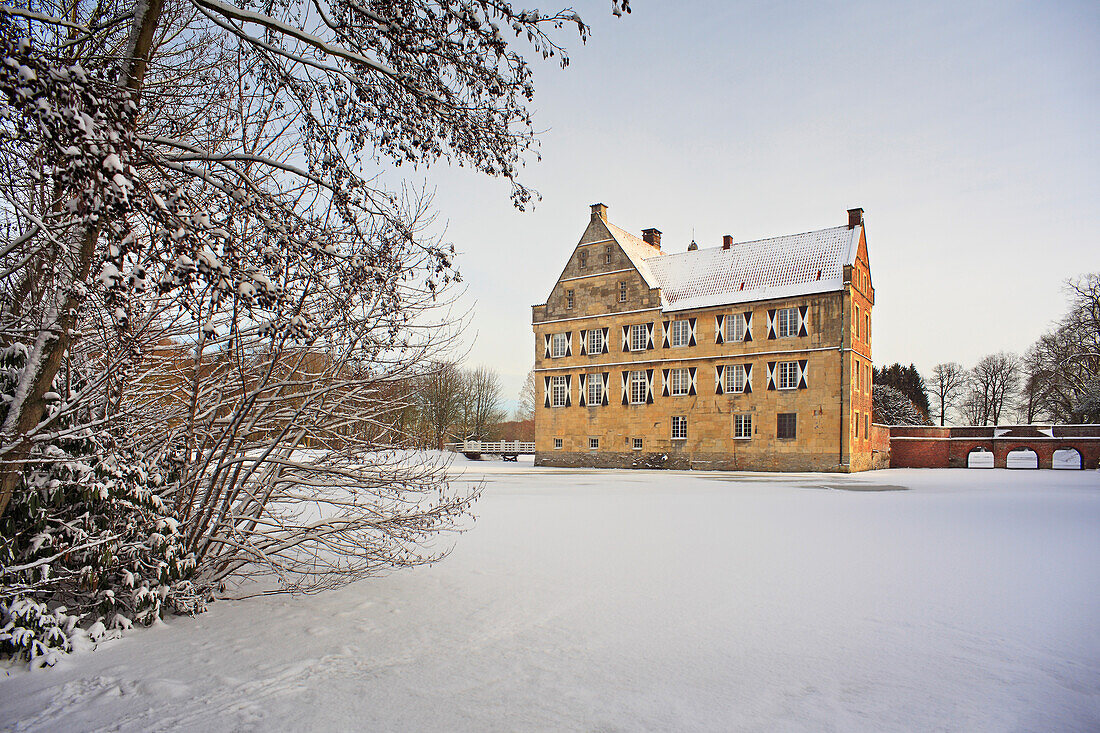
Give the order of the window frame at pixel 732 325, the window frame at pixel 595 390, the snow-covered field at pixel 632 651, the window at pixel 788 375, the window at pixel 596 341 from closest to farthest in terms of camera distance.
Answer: the snow-covered field at pixel 632 651, the window at pixel 788 375, the window frame at pixel 732 325, the window frame at pixel 595 390, the window at pixel 596 341

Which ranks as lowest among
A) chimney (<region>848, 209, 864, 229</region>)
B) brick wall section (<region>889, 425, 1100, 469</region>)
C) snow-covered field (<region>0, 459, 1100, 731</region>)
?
snow-covered field (<region>0, 459, 1100, 731</region>)

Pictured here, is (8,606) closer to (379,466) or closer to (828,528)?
(379,466)

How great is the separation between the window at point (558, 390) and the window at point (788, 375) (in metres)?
12.1

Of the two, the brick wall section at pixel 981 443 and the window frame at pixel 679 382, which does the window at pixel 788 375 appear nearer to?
the window frame at pixel 679 382

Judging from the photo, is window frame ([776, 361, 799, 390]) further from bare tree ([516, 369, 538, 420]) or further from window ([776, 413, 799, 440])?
bare tree ([516, 369, 538, 420])

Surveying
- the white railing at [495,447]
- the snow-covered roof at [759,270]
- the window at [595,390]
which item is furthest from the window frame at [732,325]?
the white railing at [495,447]

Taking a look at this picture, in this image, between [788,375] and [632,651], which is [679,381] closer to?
[788,375]

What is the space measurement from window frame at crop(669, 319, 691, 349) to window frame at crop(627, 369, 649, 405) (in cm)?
230

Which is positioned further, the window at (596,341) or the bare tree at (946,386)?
the bare tree at (946,386)

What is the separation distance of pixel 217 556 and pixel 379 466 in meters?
1.61

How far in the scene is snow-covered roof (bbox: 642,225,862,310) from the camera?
1314 inches

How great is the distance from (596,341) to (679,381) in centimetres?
540

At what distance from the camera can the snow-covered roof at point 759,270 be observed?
33.4 metres

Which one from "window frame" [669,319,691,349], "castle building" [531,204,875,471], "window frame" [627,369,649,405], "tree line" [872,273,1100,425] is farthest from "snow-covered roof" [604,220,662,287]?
"tree line" [872,273,1100,425]
